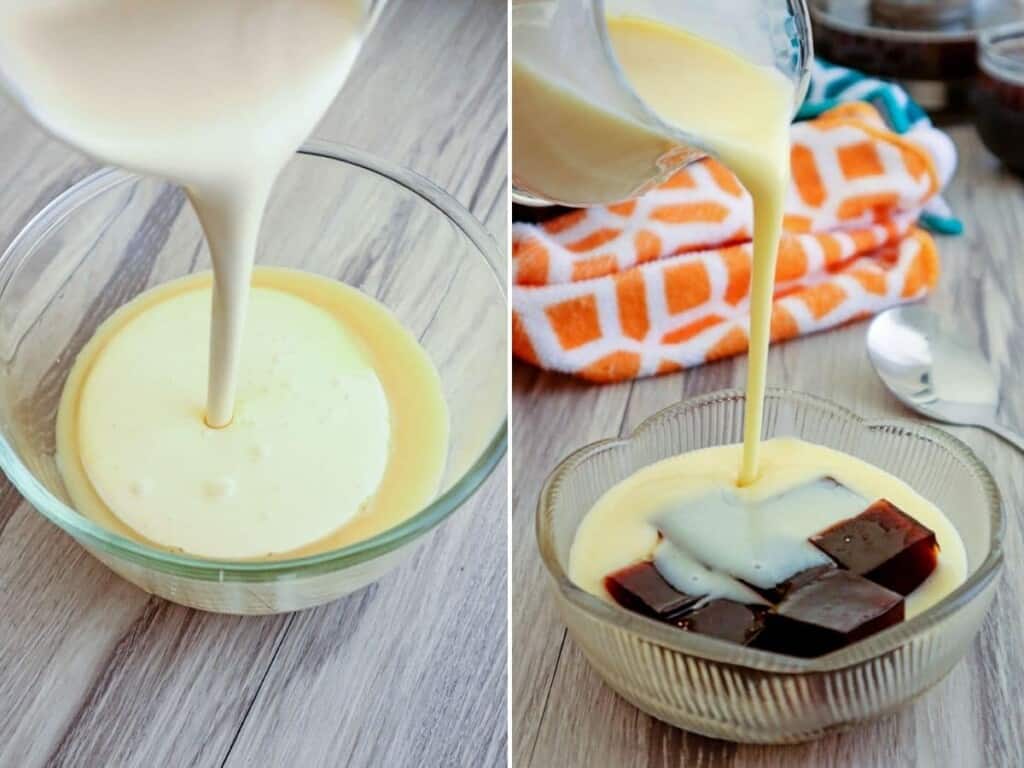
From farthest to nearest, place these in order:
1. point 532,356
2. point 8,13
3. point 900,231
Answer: point 900,231, point 532,356, point 8,13

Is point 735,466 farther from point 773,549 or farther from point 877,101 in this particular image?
point 877,101

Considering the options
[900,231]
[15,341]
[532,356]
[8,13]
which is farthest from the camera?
[900,231]

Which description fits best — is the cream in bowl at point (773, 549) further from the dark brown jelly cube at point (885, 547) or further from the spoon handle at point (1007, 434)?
the spoon handle at point (1007, 434)

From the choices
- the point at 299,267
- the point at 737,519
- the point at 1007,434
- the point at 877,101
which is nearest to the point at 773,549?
the point at 737,519

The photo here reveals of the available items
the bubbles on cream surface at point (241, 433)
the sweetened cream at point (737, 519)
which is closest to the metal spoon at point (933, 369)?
the sweetened cream at point (737, 519)

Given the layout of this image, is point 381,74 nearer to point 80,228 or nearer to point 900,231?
point 80,228

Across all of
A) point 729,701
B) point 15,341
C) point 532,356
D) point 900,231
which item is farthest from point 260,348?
point 900,231
